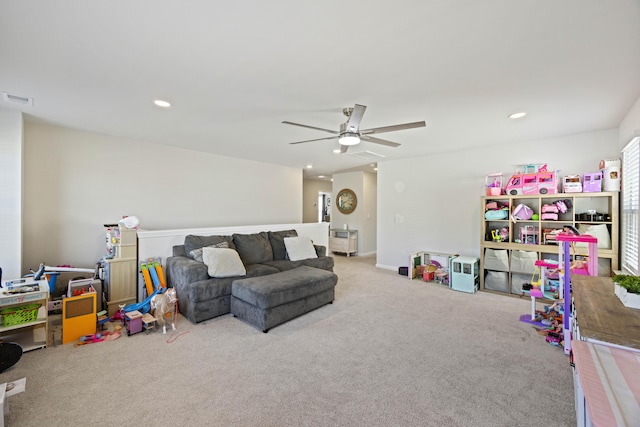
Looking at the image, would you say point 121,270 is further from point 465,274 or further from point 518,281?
point 518,281

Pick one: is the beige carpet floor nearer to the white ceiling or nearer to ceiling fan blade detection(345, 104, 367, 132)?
ceiling fan blade detection(345, 104, 367, 132)

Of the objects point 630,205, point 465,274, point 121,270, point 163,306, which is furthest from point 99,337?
point 630,205

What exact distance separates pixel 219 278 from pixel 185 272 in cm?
39

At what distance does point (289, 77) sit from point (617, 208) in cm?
433

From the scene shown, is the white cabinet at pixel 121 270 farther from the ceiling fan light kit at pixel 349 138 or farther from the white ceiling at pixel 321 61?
the ceiling fan light kit at pixel 349 138

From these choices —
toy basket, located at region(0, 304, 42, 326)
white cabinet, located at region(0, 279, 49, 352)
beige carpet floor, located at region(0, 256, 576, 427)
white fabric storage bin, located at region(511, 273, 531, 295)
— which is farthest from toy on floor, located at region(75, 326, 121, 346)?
white fabric storage bin, located at region(511, 273, 531, 295)

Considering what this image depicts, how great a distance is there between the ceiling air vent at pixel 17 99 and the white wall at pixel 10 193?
0.40 meters

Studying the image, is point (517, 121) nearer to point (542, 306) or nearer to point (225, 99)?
point (542, 306)

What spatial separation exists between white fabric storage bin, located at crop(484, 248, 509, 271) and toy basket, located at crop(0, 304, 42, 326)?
224 inches

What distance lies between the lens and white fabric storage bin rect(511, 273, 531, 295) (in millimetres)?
4008

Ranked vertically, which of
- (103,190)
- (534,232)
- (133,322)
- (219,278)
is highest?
(103,190)

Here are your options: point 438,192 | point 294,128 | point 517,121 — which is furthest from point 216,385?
point 438,192

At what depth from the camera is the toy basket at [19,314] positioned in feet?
7.59

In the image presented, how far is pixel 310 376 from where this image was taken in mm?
2064
